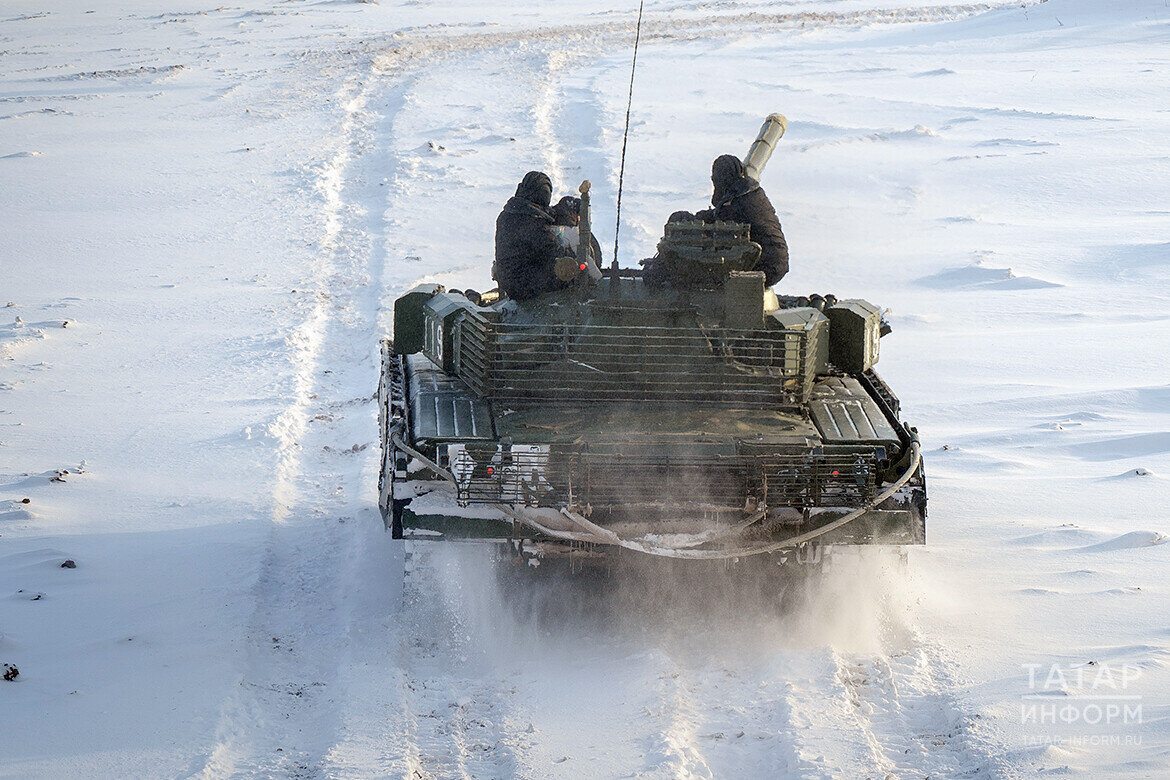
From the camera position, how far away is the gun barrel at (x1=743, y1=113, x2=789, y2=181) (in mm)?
9094

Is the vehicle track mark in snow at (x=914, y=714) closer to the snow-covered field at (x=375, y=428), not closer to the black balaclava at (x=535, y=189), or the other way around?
the snow-covered field at (x=375, y=428)

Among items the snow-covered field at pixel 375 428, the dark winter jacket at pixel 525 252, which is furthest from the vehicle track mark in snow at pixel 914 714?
the dark winter jacket at pixel 525 252

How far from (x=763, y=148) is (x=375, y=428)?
3143 millimetres

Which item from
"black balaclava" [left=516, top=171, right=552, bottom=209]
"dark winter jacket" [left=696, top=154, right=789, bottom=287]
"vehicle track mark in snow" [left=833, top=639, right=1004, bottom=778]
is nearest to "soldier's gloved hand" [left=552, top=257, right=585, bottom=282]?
"black balaclava" [left=516, top=171, right=552, bottom=209]

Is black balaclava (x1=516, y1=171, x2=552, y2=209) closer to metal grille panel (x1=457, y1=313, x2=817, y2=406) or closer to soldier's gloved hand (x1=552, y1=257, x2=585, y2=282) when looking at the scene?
soldier's gloved hand (x1=552, y1=257, x2=585, y2=282)

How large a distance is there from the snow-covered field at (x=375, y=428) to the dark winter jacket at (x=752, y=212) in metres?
1.63

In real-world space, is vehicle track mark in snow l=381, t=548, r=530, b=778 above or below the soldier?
below

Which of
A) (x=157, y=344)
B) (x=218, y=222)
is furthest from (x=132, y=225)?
(x=157, y=344)

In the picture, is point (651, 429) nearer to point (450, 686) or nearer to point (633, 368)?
point (633, 368)

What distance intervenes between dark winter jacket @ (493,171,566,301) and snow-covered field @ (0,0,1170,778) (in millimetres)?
1571

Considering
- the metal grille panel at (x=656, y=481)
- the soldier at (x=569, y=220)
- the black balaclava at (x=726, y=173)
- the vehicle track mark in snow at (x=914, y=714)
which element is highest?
the black balaclava at (x=726, y=173)

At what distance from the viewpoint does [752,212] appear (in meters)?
8.34

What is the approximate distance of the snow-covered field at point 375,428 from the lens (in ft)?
18.5

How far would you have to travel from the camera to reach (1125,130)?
17.3 meters
